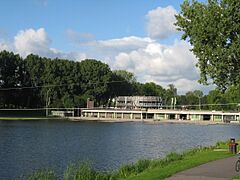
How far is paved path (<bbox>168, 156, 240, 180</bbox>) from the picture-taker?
60.6 feet

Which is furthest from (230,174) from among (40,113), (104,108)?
(104,108)

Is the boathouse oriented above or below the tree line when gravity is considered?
below

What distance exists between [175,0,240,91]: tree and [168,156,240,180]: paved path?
36.5 ft

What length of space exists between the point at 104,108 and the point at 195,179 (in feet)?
591

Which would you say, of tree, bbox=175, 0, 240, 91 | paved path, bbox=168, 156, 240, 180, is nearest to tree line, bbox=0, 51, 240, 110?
tree, bbox=175, 0, 240, 91

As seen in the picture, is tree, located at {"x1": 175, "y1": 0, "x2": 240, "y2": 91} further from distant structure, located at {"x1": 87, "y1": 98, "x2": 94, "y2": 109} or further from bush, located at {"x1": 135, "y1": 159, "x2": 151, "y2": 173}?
distant structure, located at {"x1": 87, "y1": 98, "x2": 94, "y2": 109}

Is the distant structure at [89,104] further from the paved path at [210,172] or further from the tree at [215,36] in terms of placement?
the paved path at [210,172]

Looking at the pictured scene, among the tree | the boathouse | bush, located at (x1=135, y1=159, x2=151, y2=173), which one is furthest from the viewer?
the boathouse

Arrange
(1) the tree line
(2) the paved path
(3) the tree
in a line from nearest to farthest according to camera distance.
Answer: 1. (2) the paved path
2. (3) the tree
3. (1) the tree line

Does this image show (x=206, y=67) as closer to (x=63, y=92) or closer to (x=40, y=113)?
(x=63, y=92)

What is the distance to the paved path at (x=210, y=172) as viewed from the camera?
18.5 m

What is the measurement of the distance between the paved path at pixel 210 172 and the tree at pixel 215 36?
36.5ft

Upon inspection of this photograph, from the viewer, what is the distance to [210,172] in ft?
66.0

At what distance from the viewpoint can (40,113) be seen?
566 feet
